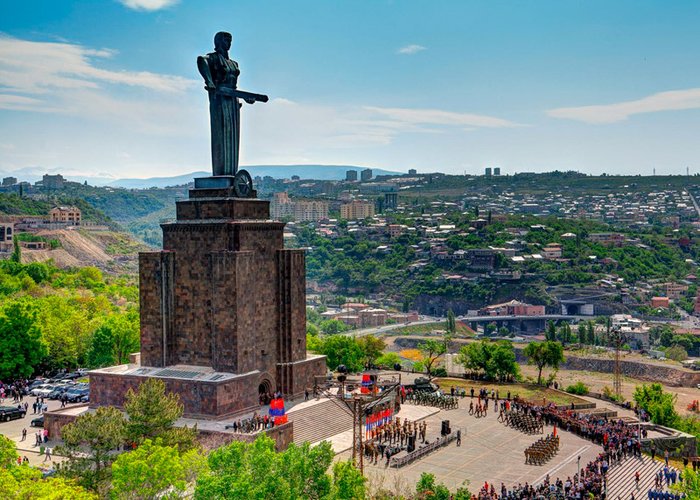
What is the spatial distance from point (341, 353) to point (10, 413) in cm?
2186

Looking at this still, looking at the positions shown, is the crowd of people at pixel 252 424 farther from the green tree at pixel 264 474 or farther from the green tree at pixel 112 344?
the green tree at pixel 112 344

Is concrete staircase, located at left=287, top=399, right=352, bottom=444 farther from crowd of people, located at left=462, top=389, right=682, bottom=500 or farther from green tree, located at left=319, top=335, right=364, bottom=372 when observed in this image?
green tree, located at left=319, top=335, right=364, bottom=372

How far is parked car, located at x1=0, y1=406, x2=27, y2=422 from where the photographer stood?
41.1 metres

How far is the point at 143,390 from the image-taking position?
3028 cm

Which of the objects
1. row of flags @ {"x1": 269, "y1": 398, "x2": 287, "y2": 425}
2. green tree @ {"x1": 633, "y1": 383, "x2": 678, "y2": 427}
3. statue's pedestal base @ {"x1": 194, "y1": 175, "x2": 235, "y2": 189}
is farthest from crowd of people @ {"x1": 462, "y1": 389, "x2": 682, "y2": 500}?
statue's pedestal base @ {"x1": 194, "y1": 175, "x2": 235, "y2": 189}

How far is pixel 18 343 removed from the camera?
4956 cm

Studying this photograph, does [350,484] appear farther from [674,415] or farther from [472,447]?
[674,415]

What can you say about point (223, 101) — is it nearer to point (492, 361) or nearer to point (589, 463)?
point (589, 463)

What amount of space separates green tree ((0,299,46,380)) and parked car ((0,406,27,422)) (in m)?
7.47

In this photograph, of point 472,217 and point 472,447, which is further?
point 472,217

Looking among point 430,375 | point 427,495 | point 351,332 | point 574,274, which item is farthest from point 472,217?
point 427,495

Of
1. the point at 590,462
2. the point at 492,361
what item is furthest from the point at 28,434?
the point at 492,361

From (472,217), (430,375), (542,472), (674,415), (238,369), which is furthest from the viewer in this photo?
(472,217)

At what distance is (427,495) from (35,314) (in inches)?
1434
